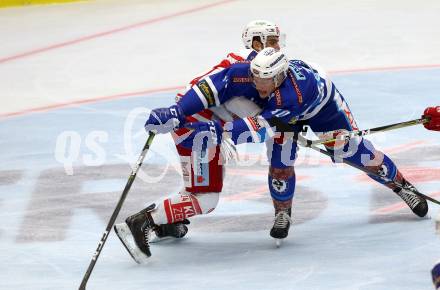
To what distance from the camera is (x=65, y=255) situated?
7.19 metres

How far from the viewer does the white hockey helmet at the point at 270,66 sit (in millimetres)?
6766

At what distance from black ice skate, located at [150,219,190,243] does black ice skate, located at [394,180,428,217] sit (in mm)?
1334

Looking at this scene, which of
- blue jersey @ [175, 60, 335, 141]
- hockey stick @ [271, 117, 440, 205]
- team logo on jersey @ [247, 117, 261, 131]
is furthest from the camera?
hockey stick @ [271, 117, 440, 205]

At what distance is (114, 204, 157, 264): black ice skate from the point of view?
701cm

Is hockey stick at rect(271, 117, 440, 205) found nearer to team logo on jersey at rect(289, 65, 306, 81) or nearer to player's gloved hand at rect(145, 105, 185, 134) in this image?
team logo on jersey at rect(289, 65, 306, 81)

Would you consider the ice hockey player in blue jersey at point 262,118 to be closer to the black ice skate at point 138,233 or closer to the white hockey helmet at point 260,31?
the black ice skate at point 138,233

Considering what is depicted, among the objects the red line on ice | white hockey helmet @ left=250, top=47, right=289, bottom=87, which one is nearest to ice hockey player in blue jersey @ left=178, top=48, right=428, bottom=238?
white hockey helmet @ left=250, top=47, right=289, bottom=87

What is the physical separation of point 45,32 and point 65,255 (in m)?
6.36

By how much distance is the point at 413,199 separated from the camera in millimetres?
7523

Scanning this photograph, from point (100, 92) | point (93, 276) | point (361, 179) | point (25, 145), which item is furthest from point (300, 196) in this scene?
point (100, 92)

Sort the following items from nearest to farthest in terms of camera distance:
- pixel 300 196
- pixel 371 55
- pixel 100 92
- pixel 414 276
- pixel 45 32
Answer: pixel 414 276 < pixel 300 196 < pixel 100 92 < pixel 371 55 < pixel 45 32

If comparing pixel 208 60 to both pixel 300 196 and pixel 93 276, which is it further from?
pixel 93 276

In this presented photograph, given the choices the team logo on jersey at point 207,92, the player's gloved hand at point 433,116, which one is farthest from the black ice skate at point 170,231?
the player's gloved hand at point 433,116

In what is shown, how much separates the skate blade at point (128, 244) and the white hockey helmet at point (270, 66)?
45.0 inches
